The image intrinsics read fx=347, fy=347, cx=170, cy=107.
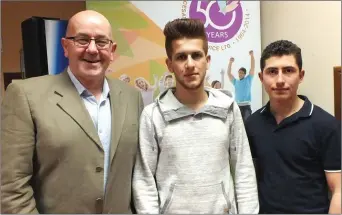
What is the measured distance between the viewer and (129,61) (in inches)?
73.9

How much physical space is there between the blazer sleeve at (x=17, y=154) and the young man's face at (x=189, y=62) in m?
0.51

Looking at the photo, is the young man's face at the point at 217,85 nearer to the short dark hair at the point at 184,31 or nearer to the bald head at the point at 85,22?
the short dark hair at the point at 184,31

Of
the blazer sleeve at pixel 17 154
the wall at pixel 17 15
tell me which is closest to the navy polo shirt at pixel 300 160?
the blazer sleeve at pixel 17 154

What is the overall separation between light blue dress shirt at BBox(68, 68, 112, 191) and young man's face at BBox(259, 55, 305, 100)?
60 centimetres

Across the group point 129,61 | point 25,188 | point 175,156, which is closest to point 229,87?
point 129,61

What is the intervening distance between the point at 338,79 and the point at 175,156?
0.92 meters

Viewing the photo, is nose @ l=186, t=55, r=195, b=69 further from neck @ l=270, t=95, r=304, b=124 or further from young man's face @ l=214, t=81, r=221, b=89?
young man's face @ l=214, t=81, r=221, b=89

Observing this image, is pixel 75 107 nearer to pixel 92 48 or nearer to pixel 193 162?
pixel 92 48

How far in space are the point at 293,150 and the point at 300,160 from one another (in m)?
0.04

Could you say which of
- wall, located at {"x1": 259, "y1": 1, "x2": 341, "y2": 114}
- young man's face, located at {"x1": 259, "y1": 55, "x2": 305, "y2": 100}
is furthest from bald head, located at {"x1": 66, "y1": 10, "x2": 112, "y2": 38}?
wall, located at {"x1": 259, "y1": 1, "x2": 341, "y2": 114}

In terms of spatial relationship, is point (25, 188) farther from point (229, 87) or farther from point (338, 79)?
point (338, 79)

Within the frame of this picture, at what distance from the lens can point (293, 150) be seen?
1.25 metres

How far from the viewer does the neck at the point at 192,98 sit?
125cm

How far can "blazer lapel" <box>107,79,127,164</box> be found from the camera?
1162 mm
